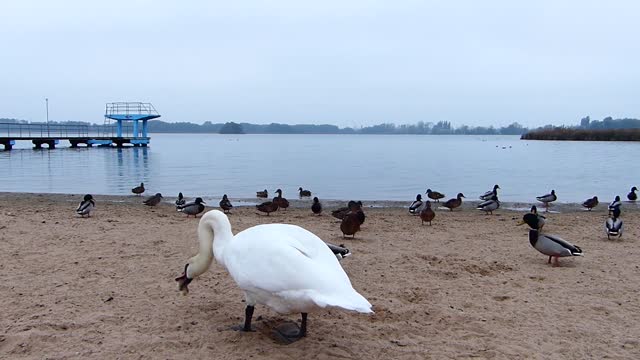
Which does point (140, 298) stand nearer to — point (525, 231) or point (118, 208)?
point (525, 231)

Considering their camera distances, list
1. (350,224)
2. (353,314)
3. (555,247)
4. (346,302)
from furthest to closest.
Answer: (350,224), (555,247), (353,314), (346,302)

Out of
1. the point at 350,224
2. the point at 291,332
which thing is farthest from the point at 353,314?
the point at 350,224

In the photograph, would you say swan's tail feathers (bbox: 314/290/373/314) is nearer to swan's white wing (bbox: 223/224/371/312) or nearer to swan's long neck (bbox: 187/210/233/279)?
swan's white wing (bbox: 223/224/371/312)

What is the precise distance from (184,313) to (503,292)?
4.08 meters

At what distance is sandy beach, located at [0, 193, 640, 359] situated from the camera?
5078mm

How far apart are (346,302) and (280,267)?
29.6 inches

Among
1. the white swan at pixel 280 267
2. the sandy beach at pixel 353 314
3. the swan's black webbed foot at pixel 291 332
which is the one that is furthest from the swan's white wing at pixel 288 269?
the sandy beach at pixel 353 314

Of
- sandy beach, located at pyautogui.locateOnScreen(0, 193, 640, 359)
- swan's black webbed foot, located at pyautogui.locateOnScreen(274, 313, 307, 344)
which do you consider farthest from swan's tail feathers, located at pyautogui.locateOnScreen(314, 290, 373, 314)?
swan's black webbed foot, located at pyautogui.locateOnScreen(274, 313, 307, 344)

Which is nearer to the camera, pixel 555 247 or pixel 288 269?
pixel 288 269

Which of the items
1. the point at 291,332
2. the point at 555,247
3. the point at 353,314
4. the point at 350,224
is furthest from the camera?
the point at 350,224

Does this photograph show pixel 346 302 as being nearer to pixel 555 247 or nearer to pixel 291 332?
pixel 291 332

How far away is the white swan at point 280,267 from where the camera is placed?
4.40m

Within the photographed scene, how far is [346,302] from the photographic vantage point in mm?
4164

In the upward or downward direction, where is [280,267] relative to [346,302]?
upward
